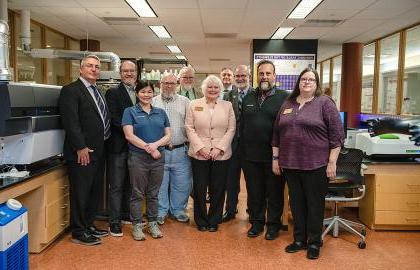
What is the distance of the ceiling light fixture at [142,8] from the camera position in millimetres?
5652

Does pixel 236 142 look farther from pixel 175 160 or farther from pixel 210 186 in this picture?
pixel 175 160

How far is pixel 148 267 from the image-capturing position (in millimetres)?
2891

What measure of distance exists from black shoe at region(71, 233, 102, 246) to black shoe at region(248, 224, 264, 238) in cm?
131

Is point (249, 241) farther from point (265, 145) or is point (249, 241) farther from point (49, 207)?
point (49, 207)

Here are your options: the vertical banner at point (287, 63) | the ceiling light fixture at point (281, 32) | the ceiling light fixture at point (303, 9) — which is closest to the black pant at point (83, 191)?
the ceiling light fixture at point (303, 9)

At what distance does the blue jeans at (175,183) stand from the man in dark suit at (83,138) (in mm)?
703

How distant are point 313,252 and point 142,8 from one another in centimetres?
444

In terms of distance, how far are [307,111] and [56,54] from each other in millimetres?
4017

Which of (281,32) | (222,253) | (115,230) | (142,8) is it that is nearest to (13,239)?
(115,230)

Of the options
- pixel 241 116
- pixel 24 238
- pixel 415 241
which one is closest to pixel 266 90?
pixel 241 116

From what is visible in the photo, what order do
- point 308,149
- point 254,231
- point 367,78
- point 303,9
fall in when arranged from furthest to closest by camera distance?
1. point 367,78
2. point 303,9
3. point 254,231
4. point 308,149

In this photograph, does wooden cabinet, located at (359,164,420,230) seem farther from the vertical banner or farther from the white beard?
the vertical banner

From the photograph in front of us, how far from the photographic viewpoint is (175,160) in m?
3.81

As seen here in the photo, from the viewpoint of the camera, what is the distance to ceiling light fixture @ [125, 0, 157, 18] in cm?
565
